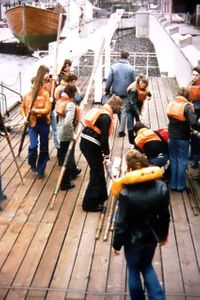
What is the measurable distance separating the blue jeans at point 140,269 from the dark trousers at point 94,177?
2.16 metres

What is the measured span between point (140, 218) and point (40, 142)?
143 inches

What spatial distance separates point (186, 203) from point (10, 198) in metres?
2.39

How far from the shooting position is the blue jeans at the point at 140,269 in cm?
386

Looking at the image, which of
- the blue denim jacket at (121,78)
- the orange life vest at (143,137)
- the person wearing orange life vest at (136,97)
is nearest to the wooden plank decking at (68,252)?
the orange life vest at (143,137)

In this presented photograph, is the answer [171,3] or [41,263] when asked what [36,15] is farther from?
[41,263]

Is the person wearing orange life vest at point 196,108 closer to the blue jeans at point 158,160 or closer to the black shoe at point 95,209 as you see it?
the blue jeans at point 158,160

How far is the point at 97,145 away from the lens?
19.2 ft

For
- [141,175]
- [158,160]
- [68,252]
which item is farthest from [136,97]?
[141,175]

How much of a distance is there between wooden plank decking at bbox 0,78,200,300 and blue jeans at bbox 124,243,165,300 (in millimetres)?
490

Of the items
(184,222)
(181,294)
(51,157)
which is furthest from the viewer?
(51,157)

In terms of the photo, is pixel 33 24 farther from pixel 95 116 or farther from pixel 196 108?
pixel 95 116

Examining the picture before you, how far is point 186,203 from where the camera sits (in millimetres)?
6434

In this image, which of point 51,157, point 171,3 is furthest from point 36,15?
point 51,157

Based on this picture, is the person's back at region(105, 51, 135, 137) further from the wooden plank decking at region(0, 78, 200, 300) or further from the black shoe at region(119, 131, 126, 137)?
the wooden plank decking at region(0, 78, 200, 300)
